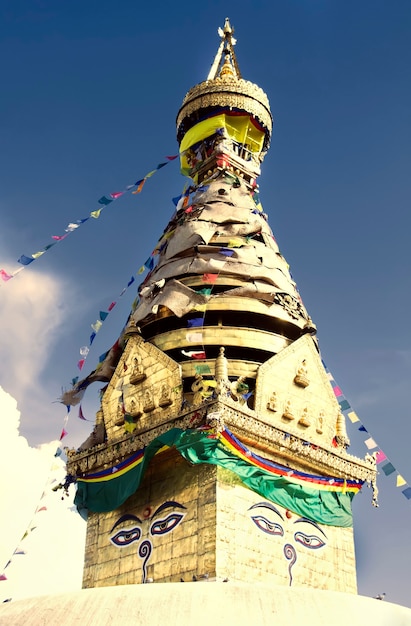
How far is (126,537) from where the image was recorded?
1401cm

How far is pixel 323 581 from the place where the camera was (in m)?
13.8

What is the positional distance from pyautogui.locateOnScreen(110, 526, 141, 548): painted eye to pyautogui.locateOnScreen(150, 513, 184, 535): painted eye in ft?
A: 1.39

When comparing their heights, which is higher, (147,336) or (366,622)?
(147,336)

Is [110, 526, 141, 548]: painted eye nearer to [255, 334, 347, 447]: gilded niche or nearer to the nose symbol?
the nose symbol

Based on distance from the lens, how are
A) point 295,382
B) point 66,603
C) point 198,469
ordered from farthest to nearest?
A: point 295,382 < point 198,469 < point 66,603

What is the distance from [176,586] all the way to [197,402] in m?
4.84

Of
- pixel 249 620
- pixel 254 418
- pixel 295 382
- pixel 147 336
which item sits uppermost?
pixel 147 336

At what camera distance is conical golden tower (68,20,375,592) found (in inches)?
515

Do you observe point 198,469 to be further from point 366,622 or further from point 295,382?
point 366,622

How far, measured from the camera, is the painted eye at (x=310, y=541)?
1382cm

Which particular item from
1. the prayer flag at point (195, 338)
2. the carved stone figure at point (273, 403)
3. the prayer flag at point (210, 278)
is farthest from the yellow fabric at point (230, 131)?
the carved stone figure at point (273, 403)

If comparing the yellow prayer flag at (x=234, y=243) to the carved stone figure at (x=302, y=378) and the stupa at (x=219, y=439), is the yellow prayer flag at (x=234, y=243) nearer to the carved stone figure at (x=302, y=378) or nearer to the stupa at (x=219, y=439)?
the stupa at (x=219, y=439)

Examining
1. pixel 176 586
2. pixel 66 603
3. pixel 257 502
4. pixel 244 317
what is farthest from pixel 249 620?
pixel 244 317

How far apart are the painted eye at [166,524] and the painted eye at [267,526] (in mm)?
1246
